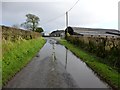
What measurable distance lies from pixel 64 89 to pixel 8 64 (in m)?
6.21

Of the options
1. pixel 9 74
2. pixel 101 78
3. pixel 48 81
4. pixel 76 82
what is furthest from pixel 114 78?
pixel 9 74

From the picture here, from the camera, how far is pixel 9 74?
1085 cm

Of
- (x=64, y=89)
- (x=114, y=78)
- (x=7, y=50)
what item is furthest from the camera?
(x=7, y=50)

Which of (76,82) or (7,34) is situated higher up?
(7,34)

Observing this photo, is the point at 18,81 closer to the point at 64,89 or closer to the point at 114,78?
the point at 64,89

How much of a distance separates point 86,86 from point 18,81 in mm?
2945

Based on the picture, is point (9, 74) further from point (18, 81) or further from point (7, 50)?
point (7, 50)

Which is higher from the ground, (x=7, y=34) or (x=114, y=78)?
(x=7, y=34)

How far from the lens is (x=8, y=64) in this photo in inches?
527

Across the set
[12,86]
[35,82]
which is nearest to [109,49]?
[35,82]

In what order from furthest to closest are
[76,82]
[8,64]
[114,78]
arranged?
[8,64], [114,78], [76,82]

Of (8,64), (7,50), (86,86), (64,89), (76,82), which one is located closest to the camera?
(64,89)

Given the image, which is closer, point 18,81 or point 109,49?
point 18,81

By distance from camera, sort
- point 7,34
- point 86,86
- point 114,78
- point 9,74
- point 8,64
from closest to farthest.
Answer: point 86,86 < point 114,78 < point 9,74 < point 8,64 < point 7,34
